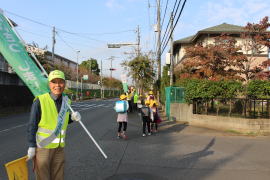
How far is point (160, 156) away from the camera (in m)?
6.64

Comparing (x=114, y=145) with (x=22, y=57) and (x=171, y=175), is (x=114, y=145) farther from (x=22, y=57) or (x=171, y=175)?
(x=22, y=57)

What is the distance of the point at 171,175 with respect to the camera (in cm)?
512

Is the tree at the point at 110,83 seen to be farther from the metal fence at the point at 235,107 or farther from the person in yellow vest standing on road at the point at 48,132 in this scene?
the person in yellow vest standing on road at the point at 48,132

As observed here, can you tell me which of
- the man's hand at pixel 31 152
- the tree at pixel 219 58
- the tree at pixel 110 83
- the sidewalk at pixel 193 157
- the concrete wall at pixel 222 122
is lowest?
the sidewalk at pixel 193 157

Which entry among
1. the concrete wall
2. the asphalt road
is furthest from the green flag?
the concrete wall

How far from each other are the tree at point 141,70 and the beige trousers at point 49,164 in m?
21.3

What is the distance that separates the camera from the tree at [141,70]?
Result: 2442 centimetres

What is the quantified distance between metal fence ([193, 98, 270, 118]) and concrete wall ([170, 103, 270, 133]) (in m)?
0.44

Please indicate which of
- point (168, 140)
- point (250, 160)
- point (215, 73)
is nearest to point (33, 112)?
point (250, 160)

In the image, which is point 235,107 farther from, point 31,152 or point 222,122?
point 31,152

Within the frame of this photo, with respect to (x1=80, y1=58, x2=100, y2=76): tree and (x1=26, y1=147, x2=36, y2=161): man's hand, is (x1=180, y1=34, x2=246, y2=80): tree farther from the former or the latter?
(x1=80, y1=58, x2=100, y2=76): tree

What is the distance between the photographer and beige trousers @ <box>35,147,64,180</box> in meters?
3.16

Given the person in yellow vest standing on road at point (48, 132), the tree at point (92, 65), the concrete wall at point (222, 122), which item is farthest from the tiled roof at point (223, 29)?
the tree at point (92, 65)

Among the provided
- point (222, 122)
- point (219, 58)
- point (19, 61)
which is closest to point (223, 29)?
point (219, 58)
